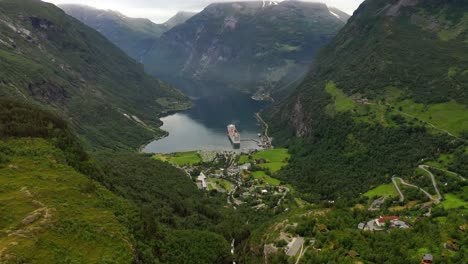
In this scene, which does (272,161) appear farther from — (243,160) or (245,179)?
(245,179)

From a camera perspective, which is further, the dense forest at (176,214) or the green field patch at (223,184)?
the green field patch at (223,184)

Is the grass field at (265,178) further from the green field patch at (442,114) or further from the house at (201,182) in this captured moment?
the green field patch at (442,114)

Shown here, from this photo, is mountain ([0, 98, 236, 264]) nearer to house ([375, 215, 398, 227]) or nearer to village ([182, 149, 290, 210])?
village ([182, 149, 290, 210])

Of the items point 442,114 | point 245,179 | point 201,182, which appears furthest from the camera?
point 245,179

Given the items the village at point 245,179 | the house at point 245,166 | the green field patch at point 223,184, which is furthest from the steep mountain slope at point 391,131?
the green field patch at point 223,184

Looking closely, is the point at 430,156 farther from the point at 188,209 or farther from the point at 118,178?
the point at 118,178

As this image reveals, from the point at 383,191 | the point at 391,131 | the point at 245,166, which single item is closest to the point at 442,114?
the point at 391,131
